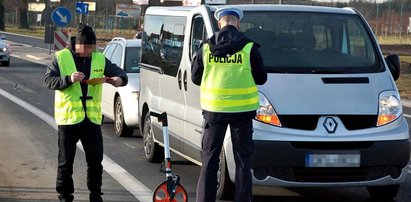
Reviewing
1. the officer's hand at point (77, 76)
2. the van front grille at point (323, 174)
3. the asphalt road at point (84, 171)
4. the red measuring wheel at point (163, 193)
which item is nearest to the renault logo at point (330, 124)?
the van front grille at point (323, 174)

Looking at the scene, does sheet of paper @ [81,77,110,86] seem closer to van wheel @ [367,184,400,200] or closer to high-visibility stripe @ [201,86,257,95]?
high-visibility stripe @ [201,86,257,95]

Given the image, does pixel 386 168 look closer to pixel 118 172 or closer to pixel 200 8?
pixel 200 8

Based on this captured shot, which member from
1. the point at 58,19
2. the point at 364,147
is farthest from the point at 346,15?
the point at 58,19

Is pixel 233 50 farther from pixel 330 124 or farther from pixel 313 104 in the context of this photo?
pixel 330 124

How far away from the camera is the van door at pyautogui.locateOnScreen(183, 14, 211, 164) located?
8680 mm

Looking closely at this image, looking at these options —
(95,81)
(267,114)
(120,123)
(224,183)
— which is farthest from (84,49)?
(120,123)

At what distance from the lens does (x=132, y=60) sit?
46.4 ft

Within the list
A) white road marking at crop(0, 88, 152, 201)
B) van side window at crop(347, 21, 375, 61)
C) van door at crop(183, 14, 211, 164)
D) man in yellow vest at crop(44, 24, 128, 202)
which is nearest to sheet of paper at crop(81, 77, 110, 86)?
man in yellow vest at crop(44, 24, 128, 202)

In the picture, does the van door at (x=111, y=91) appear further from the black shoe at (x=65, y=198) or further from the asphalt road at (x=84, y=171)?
the black shoe at (x=65, y=198)

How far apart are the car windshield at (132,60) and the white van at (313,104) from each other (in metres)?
4.29

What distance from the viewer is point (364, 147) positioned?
7941 mm

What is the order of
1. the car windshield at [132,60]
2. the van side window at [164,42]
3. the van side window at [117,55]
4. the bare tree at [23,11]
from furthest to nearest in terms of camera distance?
1. the bare tree at [23,11]
2. the van side window at [117,55]
3. the car windshield at [132,60]
4. the van side window at [164,42]

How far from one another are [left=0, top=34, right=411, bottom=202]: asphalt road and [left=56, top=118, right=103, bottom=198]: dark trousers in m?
0.86

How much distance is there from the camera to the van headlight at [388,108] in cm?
810
